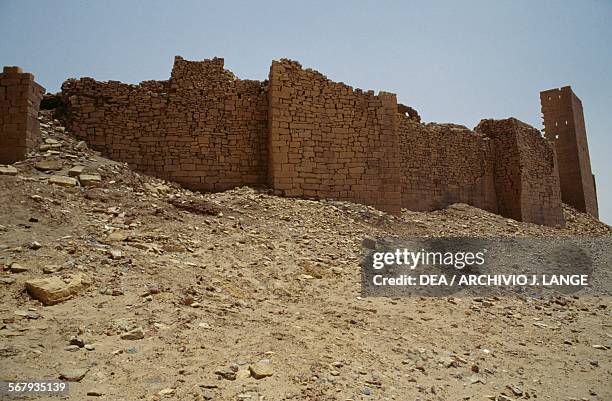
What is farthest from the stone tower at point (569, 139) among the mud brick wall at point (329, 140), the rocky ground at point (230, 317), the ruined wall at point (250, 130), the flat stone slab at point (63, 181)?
the flat stone slab at point (63, 181)

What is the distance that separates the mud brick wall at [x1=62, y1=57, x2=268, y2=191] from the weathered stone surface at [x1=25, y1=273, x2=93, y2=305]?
5.47m

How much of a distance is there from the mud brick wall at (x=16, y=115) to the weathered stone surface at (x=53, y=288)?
474cm

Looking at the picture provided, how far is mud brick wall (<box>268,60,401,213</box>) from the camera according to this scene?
31.8ft

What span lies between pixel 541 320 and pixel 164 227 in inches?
217

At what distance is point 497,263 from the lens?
7.43 metres

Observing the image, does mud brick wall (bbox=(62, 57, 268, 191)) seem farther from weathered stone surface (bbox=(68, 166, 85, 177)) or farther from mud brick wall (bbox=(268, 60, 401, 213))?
weathered stone surface (bbox=(68, 166, 85, 177))

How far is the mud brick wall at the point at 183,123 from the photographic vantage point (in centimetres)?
971

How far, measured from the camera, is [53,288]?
4281 millimetres

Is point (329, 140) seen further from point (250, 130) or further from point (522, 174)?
point (522, 174)

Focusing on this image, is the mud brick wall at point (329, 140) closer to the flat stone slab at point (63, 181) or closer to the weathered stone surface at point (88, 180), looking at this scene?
the weathered stone surface at point (88, 180)

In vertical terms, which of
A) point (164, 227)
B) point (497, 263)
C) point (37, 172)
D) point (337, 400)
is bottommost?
point (337, 400)

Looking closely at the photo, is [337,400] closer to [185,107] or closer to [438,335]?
[438,335]

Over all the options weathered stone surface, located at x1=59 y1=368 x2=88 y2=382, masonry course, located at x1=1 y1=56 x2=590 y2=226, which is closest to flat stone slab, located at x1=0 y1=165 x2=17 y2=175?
masonry course, located at x1=1 y1=56 x2=590 y2=226

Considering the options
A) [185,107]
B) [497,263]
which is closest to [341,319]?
[497,263]
